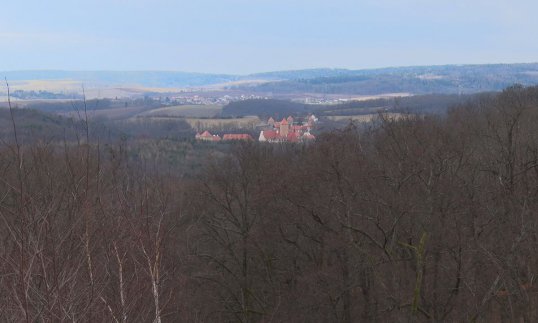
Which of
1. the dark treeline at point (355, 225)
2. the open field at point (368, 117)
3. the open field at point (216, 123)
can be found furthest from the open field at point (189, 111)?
the dark treeline at point (355, 225)

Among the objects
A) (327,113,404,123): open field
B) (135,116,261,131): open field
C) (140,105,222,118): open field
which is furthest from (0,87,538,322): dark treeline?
(140,105,222,118): open field

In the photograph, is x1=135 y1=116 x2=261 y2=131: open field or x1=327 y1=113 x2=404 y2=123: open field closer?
x1=327 y1=113 x2=404 y2=123: open field

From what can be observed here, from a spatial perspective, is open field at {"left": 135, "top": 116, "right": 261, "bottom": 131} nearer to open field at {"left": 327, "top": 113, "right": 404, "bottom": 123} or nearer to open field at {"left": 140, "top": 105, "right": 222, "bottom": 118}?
open field at {"left": 140, "top": 105, "right": 222, "bottom": 118}

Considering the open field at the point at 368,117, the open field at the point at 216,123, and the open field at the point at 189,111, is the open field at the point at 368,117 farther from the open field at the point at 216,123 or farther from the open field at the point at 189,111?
A: the open field at the point at 189,111

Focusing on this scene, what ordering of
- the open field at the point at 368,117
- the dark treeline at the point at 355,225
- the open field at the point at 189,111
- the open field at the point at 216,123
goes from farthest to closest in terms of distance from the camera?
the open field at the point at 189,111
the open field at the point at 216,123
the open field at the point at 368,117
the dark treeline at the point at 355,225

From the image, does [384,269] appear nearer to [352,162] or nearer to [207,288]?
[352,162]

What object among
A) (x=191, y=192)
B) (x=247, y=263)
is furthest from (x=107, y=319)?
(x=191, y=192)

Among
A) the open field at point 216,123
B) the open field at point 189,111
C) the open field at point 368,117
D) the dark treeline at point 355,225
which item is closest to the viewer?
the dark treeline at point 355,225

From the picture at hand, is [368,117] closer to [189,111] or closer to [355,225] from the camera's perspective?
[189,111]

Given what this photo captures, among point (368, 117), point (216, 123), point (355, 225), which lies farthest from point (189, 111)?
point (355, 225)

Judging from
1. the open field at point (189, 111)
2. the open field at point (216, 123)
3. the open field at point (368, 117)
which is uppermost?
the open field at point (368, 117)

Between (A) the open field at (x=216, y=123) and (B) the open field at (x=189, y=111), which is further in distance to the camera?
(B) the open field at (x=189, y=111)
